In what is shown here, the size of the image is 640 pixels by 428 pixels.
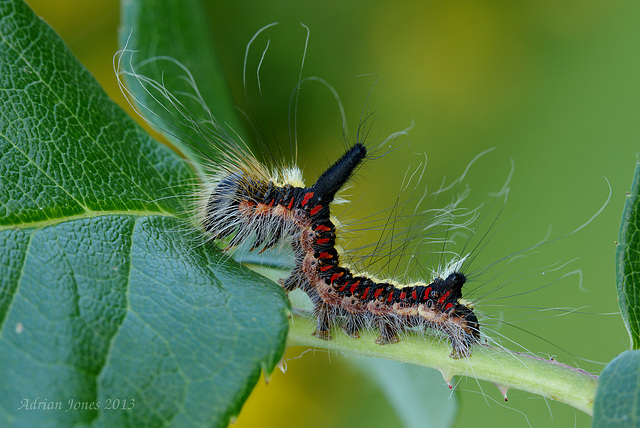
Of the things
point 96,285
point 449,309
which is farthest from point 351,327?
point 96,285

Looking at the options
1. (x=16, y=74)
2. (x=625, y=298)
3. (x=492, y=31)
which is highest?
(x=492, y=31)

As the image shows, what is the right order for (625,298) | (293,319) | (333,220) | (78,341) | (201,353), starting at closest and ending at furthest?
(78,341), (201,353), (625,298), (293,319), (333,220)

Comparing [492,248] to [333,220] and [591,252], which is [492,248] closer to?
[591,252]

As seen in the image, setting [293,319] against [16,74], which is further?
[293,319]

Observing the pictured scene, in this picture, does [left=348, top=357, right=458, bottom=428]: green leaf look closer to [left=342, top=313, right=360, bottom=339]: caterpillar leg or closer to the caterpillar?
the caterpillar

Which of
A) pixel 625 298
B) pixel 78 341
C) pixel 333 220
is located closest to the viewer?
pixel 78 341

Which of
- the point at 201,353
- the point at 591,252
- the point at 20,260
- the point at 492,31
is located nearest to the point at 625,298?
the point at 201,353

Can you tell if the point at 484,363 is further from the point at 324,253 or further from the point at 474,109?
the point at 474,109
